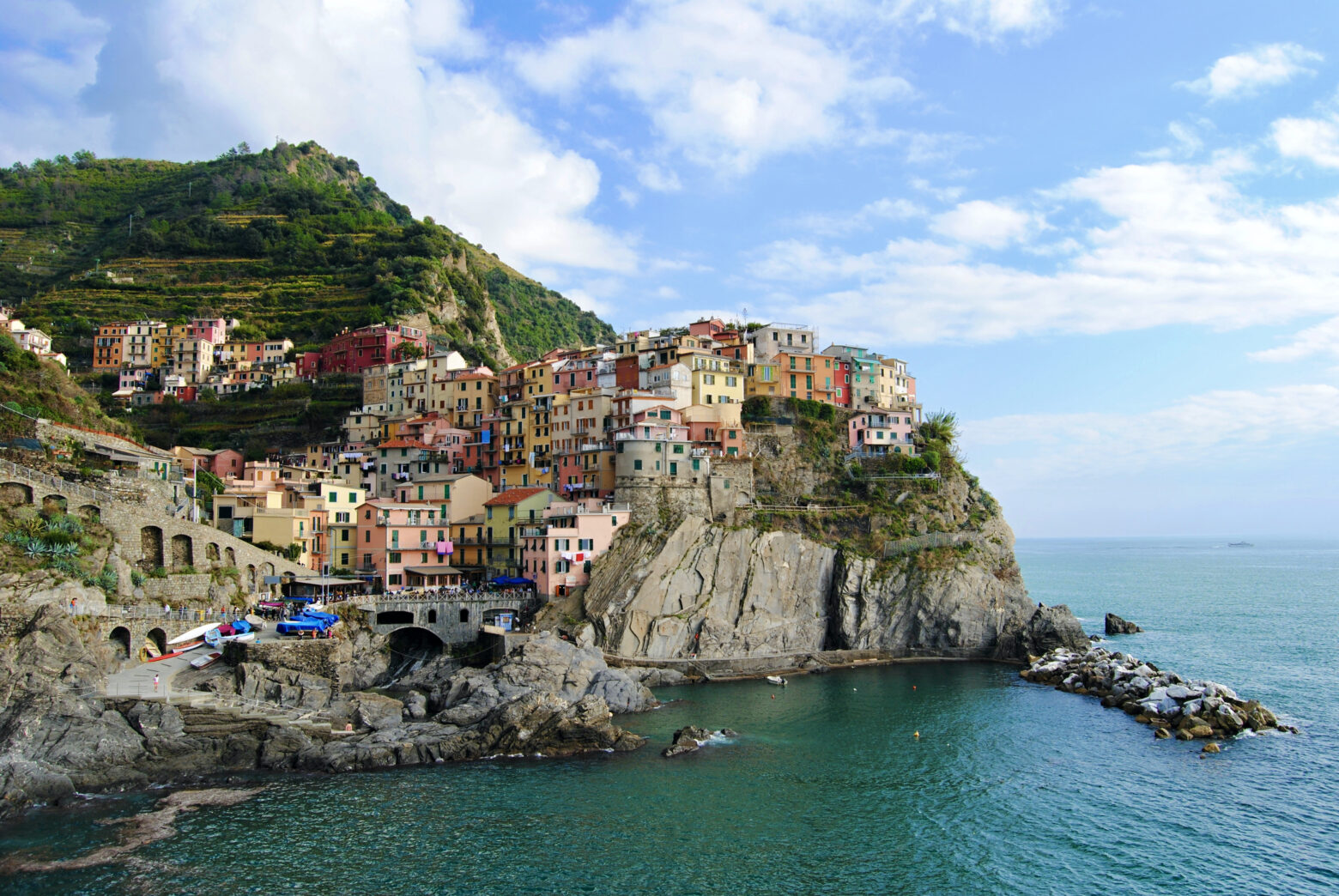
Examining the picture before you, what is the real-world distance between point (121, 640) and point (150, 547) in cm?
740

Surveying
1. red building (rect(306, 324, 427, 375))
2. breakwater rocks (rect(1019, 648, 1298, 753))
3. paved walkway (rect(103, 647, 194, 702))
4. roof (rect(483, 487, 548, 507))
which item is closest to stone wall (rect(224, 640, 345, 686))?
paved walkway (rect(103, 647, 194, 702))

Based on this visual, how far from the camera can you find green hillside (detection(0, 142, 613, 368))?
10575cm

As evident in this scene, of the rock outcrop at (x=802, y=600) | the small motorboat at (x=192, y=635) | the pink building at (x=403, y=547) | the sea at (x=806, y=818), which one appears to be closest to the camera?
the sea at (x=806, y=818)

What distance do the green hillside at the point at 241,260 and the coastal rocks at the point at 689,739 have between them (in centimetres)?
6698

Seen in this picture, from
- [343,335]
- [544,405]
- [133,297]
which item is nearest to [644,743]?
[544,405]

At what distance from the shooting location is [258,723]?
38.2 metres

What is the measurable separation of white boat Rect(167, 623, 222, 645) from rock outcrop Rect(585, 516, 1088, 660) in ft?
68.1

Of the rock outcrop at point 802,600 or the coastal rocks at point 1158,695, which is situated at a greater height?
the rock outcrop at point 802,600

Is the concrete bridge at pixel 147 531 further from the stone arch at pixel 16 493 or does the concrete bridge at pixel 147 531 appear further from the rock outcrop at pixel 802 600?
the rock outcrop at pixel 802 600

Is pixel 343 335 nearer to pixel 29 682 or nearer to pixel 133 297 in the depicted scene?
pixel 133 297

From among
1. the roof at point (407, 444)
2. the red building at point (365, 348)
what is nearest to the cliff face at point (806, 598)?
the roof at point (407, 444)

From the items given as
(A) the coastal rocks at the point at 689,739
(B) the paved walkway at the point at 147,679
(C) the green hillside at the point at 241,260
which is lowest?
(A) the coastal rocks at the point at 689,739

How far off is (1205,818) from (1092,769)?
548 cm

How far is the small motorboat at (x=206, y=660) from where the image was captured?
43.0 m
